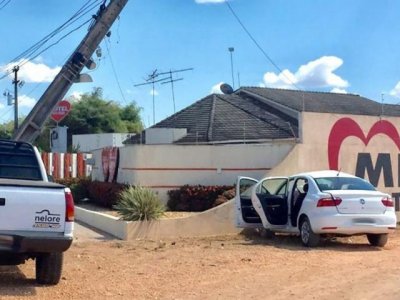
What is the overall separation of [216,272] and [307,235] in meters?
3.57

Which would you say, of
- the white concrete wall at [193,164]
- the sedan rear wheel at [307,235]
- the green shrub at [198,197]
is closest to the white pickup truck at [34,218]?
the sedan rear wheel at [307,235]

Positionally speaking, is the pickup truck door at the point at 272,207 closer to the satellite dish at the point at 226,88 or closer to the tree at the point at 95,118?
the satellite dish at the point at 226,88

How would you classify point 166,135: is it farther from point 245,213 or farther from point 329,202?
point 329,202

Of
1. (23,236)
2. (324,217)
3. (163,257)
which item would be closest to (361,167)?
(324,217)

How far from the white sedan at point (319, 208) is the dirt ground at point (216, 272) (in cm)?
40

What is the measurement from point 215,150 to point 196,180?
1134 mm

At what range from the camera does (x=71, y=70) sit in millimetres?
22938

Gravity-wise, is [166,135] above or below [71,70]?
below

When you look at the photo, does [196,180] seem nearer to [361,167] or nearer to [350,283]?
[361,167]

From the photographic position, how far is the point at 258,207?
14.5 m

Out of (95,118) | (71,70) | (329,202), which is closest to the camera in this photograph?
(329,202)

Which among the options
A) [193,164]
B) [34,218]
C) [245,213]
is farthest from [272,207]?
[34,218]

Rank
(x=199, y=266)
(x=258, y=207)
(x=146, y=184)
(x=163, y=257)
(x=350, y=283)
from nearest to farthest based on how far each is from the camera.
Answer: (x=350, y=283) < (x=199, y=266) < (x=163, y=257) < (x=258, y=207) < (x=146, y=184)

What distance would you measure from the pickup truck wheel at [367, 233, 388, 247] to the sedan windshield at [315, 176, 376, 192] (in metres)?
0.96
